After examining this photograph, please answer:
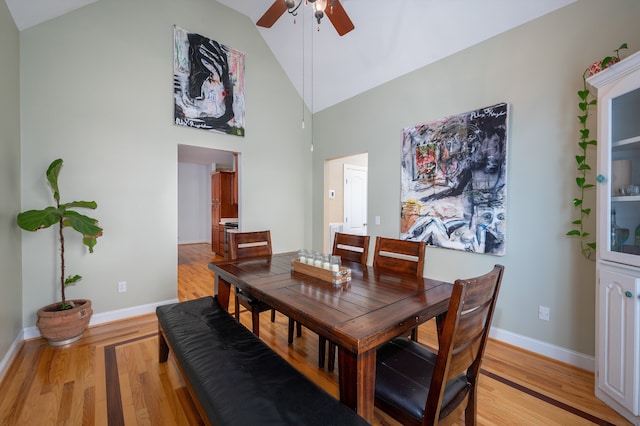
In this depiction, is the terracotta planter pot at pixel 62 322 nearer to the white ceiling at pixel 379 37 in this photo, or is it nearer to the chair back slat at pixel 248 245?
the chair back slat at pixel 248 245

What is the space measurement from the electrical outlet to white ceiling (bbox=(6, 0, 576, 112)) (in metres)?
2.45

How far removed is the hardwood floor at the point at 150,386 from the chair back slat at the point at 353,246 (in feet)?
2.79

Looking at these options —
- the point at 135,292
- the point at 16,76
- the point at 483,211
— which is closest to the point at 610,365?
the point at 483,211

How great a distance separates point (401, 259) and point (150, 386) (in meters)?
1.97

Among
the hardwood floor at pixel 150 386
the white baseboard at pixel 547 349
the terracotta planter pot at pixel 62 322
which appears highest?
the terracotta planter pot at pixel 62 322

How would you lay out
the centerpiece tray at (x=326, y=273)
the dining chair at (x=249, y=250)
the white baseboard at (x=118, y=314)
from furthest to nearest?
the white baseboard at (x=118, y=314) < the dining chair at (x=249, y=250) < the centerpiece tray at (x=326, y=273)

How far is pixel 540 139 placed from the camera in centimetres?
225

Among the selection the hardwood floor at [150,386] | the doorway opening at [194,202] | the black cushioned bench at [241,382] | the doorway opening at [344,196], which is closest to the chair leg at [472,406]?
the hardwood floor at [150,386]

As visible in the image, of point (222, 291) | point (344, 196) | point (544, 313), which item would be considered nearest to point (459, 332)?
point (222, 291)

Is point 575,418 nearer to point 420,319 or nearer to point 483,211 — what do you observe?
point 420,319

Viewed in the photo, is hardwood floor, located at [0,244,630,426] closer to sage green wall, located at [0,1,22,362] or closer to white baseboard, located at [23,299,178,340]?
white baseboard, located at [23,299,178,340]

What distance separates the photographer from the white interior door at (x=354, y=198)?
16.4 ft

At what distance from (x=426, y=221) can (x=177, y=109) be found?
10.5 ft

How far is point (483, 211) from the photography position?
255cm
